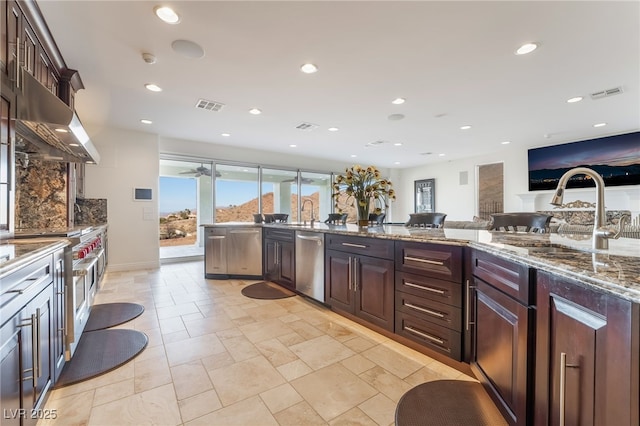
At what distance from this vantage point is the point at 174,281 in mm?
4395

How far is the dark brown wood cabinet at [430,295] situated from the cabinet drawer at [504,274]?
18 centimetres

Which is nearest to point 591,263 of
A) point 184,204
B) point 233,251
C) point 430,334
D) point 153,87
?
point 430,334

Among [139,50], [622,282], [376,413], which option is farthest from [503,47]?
[139,50]

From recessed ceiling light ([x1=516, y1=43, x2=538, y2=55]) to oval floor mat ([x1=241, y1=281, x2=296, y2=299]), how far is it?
369 centimetres

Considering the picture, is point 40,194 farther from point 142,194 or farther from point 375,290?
point 375,290

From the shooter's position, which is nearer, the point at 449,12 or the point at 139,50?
the point at 449,12

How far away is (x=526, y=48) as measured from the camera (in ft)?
8.70

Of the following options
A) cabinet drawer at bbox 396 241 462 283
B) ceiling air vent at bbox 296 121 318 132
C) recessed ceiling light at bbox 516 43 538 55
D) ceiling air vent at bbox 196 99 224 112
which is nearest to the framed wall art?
ceiling air vent at bbox 296 121 318 132

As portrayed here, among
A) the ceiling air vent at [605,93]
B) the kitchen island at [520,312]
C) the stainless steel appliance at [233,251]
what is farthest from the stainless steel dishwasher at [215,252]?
the ceiling air vent at [605,93]

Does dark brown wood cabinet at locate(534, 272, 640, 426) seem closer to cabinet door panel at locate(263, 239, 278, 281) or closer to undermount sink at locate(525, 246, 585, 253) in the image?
undermount sink at locate(525, 246, 585, 253)

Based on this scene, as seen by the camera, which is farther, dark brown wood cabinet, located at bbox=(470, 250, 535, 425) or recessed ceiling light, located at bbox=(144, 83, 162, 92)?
recessed ceiling light, located at bbox=(144, 83, 162, 92)

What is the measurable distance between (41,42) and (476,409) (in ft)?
14.1

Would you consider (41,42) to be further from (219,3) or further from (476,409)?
(476,409)

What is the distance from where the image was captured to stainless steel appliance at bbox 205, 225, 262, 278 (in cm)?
443
